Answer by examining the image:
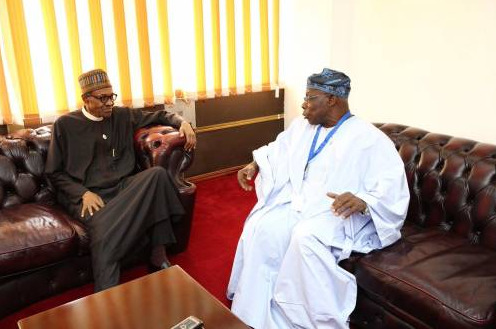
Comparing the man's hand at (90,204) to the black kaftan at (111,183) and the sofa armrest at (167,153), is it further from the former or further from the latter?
the sofa armrest at (167,153)

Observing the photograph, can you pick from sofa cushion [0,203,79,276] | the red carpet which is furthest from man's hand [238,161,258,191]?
sofa cushion [0,203,79,276]

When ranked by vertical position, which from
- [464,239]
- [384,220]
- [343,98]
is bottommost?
[464,239]

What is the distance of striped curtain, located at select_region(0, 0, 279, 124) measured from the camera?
300cm

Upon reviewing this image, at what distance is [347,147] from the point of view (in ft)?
6.79

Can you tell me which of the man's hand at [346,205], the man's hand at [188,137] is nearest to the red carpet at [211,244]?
the man's hand at [188,137]

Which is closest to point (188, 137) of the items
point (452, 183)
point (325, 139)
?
point (325, 139)

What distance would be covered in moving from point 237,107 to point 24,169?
7.11 feet

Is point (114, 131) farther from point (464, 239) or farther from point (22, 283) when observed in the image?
point (464, 239)

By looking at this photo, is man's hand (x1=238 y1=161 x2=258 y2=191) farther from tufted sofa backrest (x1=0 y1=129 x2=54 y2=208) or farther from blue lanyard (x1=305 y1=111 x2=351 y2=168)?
tufted sofa backrest (x1=0 y1=129 x2=54 y2=208)

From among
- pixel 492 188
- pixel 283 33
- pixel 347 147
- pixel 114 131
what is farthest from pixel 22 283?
pixel 283 33

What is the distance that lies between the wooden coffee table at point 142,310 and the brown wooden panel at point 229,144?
251cm

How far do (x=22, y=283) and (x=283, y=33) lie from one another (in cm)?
326

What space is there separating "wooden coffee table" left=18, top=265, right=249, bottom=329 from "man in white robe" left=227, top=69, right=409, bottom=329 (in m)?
0.52

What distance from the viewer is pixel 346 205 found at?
1.88 metres
